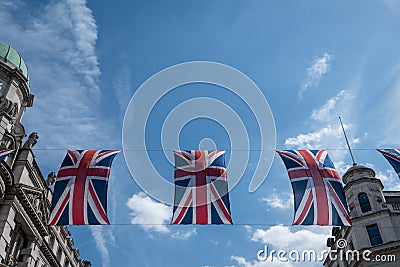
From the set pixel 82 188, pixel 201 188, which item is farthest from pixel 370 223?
pixel 82 188

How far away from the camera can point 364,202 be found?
4194 cm

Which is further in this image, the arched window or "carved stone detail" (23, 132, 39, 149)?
the arched window

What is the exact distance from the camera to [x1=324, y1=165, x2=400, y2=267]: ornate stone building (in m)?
37.2

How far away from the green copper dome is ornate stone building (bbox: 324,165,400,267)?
39583 millimetres

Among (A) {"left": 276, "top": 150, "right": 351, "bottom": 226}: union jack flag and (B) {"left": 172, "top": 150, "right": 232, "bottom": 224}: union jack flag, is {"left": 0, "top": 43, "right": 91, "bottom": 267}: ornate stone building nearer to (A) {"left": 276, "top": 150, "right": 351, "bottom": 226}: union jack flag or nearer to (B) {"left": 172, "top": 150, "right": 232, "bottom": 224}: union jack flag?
(B) {"left": 172, "top": 150, "right": 232, "bottom": 224}: union jack flag

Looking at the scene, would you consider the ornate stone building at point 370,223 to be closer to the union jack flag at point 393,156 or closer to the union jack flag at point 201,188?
the union jack flag at point 393,156

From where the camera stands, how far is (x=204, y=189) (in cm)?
2169

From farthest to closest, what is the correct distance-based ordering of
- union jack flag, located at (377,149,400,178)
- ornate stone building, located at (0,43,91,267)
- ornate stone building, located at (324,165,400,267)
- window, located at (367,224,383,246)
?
window, located at (367,224,383,246) < ornate stone building, located at (324,165,400,267) < ornate stone building, located at (0,43,91,267) < union jack flag, located at (377,149,400,178)

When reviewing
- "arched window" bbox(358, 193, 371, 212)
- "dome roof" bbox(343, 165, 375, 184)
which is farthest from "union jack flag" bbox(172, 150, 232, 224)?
"dome roof" bbox(343, 165, 375, 184)

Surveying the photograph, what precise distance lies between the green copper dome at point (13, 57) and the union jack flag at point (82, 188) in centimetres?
1949

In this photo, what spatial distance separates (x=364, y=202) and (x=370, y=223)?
106 inches

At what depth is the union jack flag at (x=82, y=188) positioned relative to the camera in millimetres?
20625

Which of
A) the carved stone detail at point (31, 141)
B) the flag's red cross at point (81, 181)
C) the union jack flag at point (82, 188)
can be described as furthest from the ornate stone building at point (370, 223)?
the carved stone detail at point (31, 141)

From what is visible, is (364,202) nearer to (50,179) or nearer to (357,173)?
(357,173)
